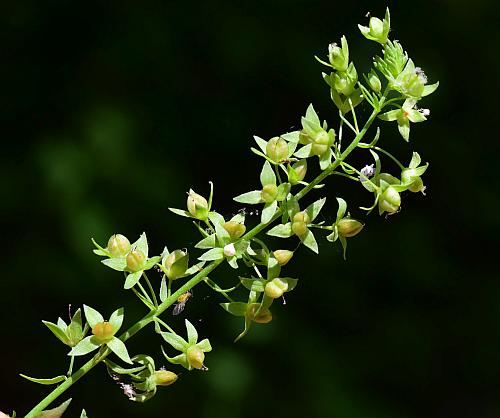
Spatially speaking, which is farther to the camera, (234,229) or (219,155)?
(219,155)

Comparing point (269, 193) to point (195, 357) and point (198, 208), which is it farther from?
point (195, 357)

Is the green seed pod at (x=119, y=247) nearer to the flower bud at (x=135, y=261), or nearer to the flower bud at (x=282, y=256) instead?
the flower bud at (x=135, y=261)

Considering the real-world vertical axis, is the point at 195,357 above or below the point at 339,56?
below

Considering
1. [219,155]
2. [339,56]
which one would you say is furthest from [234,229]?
[219,155]

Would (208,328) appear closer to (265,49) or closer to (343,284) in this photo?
(343,284)

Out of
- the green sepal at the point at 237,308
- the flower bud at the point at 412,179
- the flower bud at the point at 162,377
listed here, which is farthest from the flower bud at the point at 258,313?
the flower bud at the point at 412,179

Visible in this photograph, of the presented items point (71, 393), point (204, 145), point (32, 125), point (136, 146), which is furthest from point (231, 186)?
point (71, 393)

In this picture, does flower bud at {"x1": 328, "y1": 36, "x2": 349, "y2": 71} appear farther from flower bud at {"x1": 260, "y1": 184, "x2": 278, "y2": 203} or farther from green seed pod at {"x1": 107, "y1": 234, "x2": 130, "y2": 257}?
green seed pod at {"x1": 107, "y1": 234, "x2": 130, "y2": 257}
